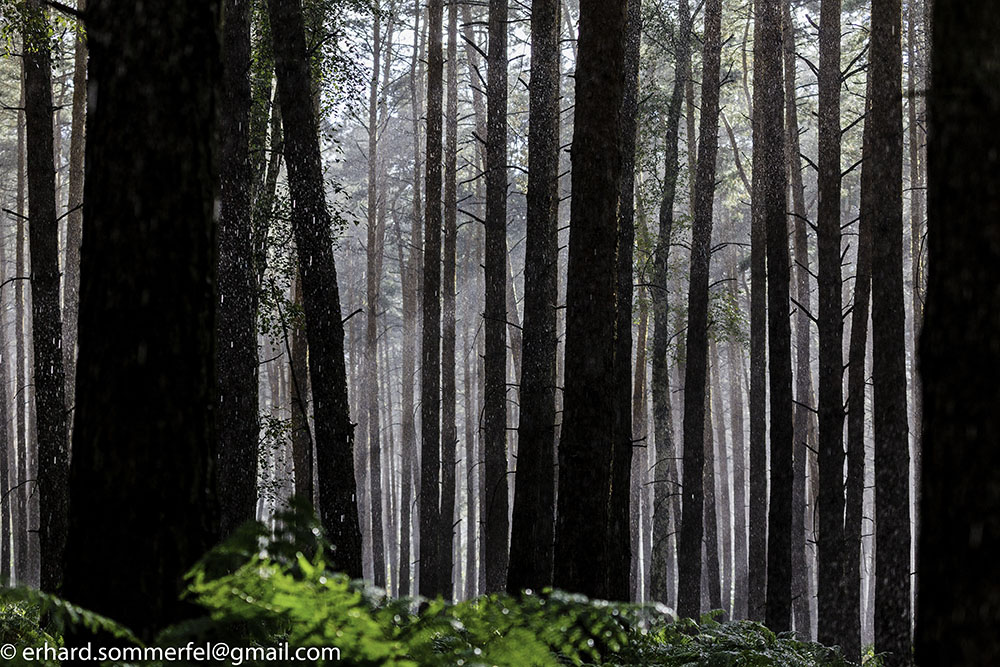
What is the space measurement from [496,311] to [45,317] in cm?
679

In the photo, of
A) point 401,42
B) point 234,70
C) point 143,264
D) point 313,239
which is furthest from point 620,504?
point 401,42

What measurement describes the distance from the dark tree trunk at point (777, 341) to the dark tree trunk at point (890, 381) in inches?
105

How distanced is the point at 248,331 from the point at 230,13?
302 cm

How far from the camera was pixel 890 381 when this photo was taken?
386 inches

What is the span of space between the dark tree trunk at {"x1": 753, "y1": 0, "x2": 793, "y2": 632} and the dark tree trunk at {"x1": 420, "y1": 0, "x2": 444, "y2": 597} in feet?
18.7

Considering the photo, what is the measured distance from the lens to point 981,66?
2.45 m

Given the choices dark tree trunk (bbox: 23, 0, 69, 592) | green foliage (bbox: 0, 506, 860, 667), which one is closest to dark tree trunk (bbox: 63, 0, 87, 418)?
dark tree trunk (bbox: 23, 0, 69, 592)

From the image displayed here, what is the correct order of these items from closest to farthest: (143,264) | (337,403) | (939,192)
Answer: (939,192) → (143,264) → (337,403)

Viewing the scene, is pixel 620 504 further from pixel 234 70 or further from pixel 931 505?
pixel 931 505

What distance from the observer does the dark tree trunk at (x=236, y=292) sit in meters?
9.14

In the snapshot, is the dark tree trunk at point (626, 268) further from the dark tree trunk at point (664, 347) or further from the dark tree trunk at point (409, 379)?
the dark tree trunk at point (409, 379)

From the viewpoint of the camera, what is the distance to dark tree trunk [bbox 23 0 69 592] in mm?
9828

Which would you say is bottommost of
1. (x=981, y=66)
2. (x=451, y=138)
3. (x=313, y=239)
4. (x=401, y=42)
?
(x=981, y=66)

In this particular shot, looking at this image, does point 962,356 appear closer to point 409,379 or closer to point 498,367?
point 498,367
